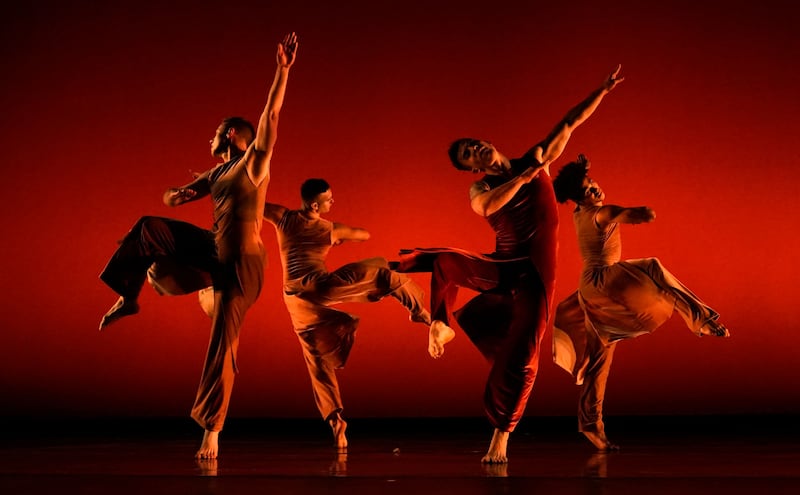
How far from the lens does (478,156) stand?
3.42 m

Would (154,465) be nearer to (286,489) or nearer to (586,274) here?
(286,489)

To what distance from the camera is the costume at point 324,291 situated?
3.98m

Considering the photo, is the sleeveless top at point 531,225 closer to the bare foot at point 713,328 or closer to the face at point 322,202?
the bare foot at point 713,328

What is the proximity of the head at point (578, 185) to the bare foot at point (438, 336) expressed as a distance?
0.93 meters

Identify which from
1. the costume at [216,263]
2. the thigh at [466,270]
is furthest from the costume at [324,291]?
the thigh at [466,270]

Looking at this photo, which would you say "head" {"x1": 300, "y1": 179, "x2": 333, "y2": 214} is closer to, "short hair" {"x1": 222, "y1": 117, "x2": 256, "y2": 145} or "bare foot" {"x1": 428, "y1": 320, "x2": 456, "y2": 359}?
"short hair" {"x1": 222, "y1": 117, "x2": 256, "y2": 145}

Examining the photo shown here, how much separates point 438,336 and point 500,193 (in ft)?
1.80

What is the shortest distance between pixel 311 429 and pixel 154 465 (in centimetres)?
209

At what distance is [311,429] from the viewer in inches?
207

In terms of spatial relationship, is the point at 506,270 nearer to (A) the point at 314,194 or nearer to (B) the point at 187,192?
(A) the point at 314,194

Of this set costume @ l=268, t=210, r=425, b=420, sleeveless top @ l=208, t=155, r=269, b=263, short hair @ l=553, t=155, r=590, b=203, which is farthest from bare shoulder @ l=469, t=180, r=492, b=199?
sleeveless top @ l=208, t=155, r=269, b=263

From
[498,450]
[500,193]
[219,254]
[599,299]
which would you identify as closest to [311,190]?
[219,254]

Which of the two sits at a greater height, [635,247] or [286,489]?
[635,247]

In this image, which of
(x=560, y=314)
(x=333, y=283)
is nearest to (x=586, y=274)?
(x=560, y=314)
